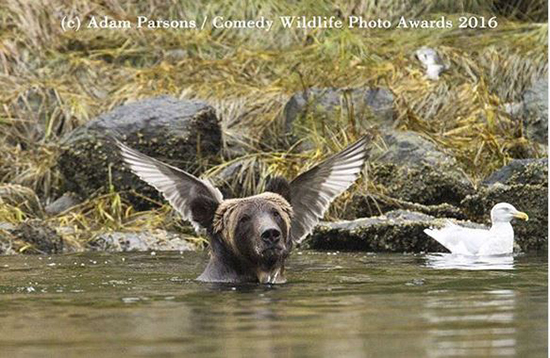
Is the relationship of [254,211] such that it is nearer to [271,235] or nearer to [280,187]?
[271,235]

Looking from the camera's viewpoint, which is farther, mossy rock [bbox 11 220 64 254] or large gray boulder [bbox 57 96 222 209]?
large gray boulder [bbox 57 96 222 209]

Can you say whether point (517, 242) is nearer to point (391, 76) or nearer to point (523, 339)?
point (391, 76)

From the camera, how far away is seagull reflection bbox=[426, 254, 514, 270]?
1056 centimetres

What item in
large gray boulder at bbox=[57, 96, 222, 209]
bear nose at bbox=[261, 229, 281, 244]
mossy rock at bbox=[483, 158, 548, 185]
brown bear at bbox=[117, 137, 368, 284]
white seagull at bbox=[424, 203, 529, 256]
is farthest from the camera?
large gray boulder at bbox=[57, 96, 222, 209]

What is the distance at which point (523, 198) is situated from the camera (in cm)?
1342

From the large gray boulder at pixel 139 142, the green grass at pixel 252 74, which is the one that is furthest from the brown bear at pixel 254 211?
the large gray boulder at pixel 139 142

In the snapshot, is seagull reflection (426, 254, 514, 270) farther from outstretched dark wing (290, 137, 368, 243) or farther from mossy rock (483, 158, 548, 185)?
mossy rock (483, 158, 548, 185)

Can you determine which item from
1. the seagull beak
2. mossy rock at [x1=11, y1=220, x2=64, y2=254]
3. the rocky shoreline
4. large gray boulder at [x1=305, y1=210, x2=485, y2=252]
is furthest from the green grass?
the seagull beak

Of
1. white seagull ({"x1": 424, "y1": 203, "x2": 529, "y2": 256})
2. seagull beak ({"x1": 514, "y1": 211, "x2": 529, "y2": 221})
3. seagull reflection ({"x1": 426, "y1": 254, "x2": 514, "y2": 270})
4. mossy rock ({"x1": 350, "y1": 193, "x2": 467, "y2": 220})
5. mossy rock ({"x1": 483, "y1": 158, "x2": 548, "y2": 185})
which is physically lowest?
seagull reflection ({"x1": 426, "y1": 254, "x2": 514, "y2": 270})

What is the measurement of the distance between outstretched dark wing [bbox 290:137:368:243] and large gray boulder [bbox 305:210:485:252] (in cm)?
308

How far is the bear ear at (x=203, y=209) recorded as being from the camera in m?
9.05

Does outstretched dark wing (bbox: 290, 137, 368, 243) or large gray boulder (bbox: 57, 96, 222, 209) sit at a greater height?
large gray boulder (bbox: 57, 96, 222, 209)

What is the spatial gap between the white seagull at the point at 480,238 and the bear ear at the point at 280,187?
3178mm

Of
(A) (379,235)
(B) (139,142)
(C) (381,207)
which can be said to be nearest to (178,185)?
(A) (379,235)
